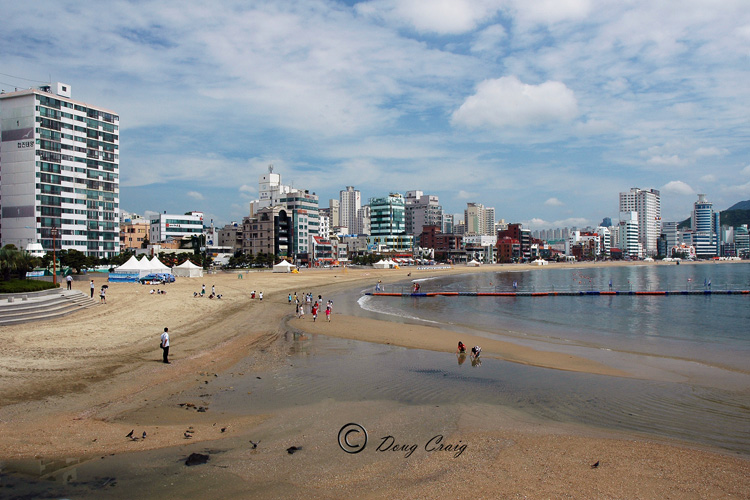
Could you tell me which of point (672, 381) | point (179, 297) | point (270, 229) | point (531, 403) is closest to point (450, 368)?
point (531, 403)

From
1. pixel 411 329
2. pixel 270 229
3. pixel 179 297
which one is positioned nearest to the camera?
pixel 411 329

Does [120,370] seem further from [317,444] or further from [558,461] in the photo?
[558,461]

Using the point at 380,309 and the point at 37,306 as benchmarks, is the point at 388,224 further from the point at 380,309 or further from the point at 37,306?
the point at 37,306

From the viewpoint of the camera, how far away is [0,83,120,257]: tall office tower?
2997 inches

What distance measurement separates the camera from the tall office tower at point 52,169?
250 ft

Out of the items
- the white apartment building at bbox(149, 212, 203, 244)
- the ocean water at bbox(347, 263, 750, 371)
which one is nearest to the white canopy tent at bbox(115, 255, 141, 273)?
the ocean water at bbox(347, 263, 750, 371)

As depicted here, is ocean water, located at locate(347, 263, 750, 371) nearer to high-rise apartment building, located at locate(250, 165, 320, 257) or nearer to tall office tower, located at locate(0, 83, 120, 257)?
tall office tower, located at locate(0, 83, 120, 257)

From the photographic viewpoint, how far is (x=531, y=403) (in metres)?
15.7

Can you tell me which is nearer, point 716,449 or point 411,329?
point 716,449

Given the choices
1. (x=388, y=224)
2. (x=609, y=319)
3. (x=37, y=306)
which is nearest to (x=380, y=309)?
(x=609, y=319)

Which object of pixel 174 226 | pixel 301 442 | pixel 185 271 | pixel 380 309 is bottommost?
pixel 380 309

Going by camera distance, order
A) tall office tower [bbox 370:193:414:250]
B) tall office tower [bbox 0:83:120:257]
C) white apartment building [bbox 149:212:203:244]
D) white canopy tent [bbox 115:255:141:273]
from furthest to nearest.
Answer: tall office tower [bbox 370:193:414:250]
white apartment building [bbox 149:212:203:244]
tall office tower [bbox 0:83:120:257]
white canopy tent [bbox 115:255:141:273]

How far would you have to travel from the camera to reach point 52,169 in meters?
78.4

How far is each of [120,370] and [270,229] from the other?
11705 cm
